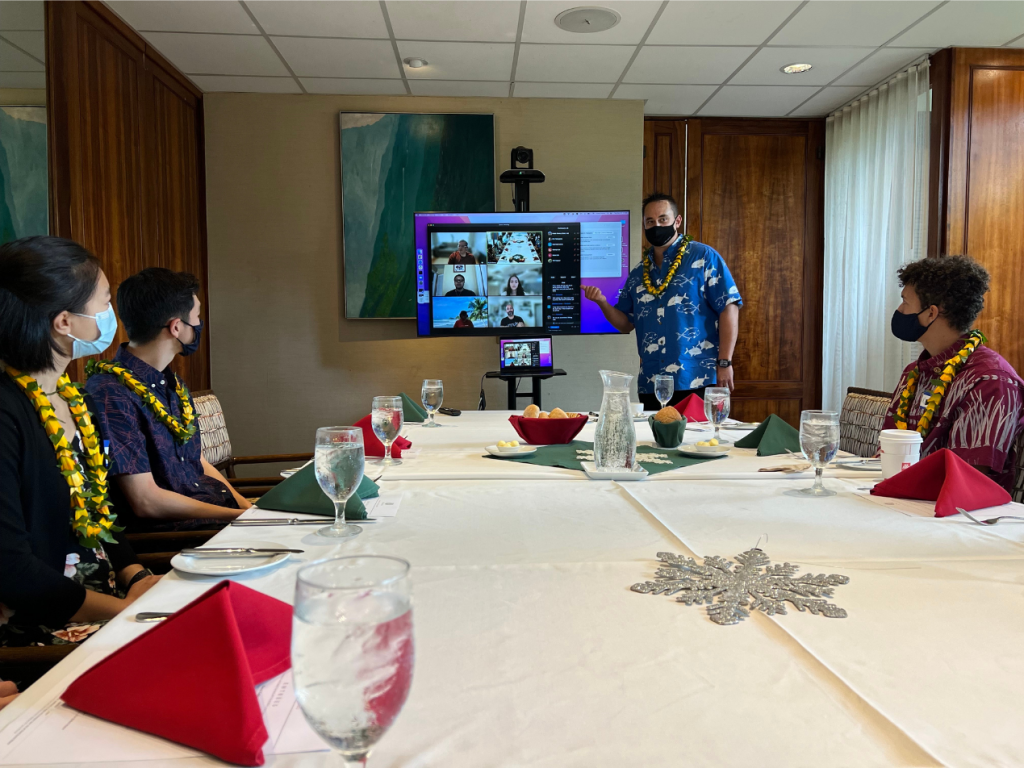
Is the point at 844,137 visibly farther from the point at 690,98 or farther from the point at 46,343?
the point at 46,343

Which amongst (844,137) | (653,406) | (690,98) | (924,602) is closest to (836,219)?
(844,137)

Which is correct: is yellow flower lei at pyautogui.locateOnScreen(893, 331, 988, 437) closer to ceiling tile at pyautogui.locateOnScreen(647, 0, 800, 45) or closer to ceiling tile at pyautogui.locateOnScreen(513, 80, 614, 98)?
ceiling tile at pyautogui.locateOnScreen(647, 0, 800, 45)

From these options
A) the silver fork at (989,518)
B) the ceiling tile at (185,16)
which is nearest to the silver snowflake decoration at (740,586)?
the silver fork at (989,518)

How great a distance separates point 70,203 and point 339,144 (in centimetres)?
193

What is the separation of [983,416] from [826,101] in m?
3.94

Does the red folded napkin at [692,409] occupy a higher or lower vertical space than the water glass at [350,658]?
lower

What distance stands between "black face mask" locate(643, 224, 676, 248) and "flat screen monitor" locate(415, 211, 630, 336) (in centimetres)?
88

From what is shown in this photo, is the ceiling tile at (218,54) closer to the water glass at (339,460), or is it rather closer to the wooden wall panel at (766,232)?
the wooden wall panel at (766,232)

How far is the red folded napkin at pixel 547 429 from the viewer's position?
1.89 metres

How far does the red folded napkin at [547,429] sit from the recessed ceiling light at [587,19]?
242 cm

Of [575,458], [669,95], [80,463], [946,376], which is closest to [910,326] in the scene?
[946,376]

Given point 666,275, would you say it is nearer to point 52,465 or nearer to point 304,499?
point 304,499

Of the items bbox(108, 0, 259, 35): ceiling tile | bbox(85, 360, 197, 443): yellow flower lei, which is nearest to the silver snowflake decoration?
bbox(85, 360, 197, 443): yellow flower lei

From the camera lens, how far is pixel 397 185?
4625mm
